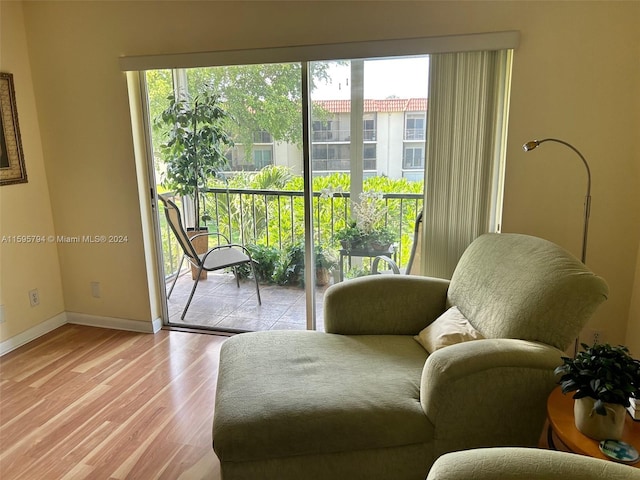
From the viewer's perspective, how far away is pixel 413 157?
8.46 feet

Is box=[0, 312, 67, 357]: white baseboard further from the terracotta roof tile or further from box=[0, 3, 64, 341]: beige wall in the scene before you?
the terracotta roof tile

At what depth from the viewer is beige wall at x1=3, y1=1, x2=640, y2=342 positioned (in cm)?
213

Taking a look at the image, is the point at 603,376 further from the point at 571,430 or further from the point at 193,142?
the point at 193,142

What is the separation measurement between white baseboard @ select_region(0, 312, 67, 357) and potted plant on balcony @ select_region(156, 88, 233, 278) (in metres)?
1.27

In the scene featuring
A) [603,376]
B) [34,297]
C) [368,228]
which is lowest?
[34,297]

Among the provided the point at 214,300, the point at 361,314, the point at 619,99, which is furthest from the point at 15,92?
the point at 619,99

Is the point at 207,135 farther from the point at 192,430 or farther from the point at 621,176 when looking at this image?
the point at 621,176

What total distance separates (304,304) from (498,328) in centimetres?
161

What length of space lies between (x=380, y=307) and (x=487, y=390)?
2.31ft

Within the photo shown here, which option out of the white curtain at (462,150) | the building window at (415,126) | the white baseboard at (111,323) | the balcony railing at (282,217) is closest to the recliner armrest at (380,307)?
the white curtain at (462,150)

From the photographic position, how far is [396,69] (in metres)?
2.51

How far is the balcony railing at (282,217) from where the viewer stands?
2.72 m

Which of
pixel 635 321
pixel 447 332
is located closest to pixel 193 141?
pixel 447 332

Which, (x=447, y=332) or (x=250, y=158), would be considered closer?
(x=447, y=332)
